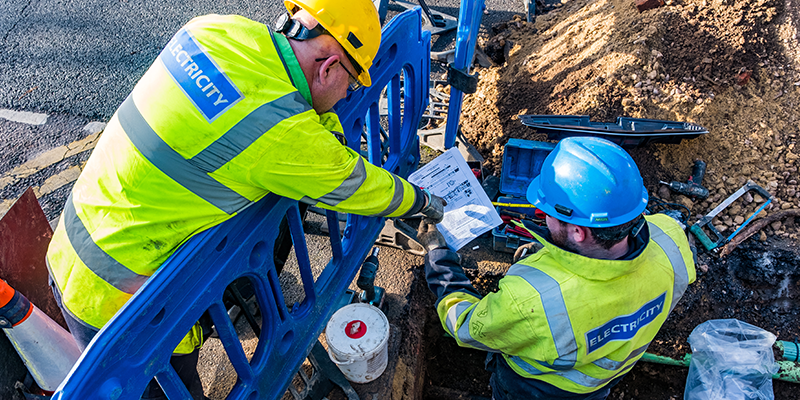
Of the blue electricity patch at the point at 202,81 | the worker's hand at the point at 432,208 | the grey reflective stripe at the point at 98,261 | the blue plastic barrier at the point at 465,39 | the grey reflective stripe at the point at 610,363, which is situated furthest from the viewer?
the blue plastic barrier at the point at 465,39

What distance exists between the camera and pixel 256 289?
2021mm

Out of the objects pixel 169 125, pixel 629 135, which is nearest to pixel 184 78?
pixel 169 125

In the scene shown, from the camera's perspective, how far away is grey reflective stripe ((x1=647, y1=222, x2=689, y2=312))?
2057 mm

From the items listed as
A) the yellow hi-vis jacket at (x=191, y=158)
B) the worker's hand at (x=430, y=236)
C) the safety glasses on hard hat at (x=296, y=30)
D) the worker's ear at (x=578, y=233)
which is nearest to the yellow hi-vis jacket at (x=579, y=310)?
the worker's ear at (x=578, y=233)

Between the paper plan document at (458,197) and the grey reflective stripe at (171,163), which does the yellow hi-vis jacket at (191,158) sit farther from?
the paper plan document at (458,197)

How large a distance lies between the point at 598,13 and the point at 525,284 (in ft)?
14.9

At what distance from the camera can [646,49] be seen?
172 inches

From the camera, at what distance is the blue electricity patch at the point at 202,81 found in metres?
1.58

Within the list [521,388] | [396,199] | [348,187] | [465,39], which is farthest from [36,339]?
[465,39]

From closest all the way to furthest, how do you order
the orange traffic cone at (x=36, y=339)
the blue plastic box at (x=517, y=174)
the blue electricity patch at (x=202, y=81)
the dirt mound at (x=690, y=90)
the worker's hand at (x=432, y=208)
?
the blue electricity patch at (x=202, y=81) < the orange traffic cone at (x=36, y=339) < the worker's hand at (x=432, y=208) < the blue plastic box at (x=517, y=174) < the dirt mound at (x=690, y=90)

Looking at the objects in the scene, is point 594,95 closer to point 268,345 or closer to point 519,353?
point 519,353

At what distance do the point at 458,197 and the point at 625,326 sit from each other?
4.65 ft

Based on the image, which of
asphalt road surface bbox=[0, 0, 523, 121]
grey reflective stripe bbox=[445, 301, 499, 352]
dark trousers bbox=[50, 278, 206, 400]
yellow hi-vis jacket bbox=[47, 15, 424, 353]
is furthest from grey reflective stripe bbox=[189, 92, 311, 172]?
asphalt road surface bbox=[0, 0, 523, 121]

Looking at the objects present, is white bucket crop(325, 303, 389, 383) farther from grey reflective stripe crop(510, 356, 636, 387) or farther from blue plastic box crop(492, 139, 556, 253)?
blue plastic box crop(492, 139, 556, 253)
